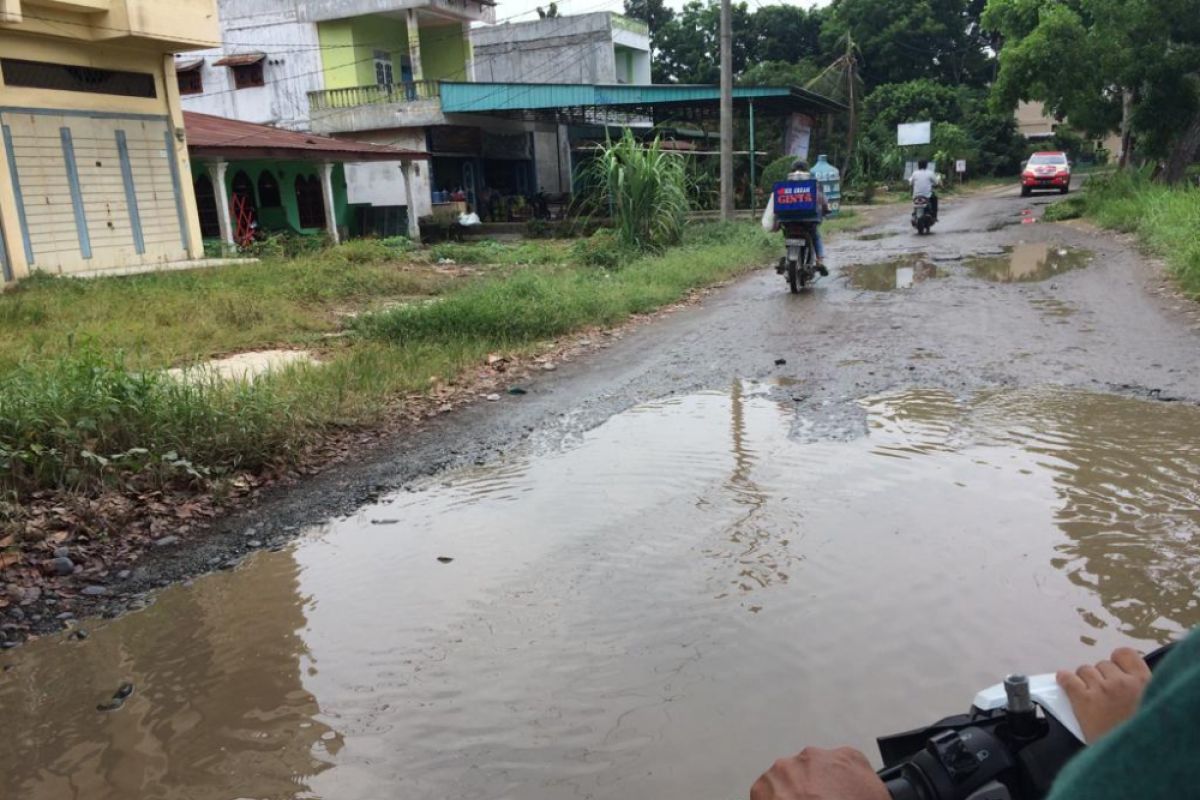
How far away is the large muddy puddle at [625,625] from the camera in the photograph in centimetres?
276

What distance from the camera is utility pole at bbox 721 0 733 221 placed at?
65.8ft

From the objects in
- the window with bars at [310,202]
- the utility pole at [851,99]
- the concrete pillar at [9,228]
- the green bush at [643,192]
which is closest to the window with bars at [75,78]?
the concrete pillar at [9,228]

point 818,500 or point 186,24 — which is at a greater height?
point 186,24

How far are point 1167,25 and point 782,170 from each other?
11.7 m

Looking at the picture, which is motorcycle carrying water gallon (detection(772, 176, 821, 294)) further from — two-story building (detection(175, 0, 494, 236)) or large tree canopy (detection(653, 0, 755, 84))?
large tree canopy (detection(653, 0, 755, 84))

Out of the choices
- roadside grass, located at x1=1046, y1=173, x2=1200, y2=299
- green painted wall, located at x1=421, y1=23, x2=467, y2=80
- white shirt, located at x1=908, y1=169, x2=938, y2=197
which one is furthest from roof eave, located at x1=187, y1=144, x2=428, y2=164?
roadside grass, located at x1=1046, y1=173, x2=1200, y2=299

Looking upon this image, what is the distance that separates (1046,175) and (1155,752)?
1393 inches

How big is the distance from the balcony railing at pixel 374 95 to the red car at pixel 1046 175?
799 inches

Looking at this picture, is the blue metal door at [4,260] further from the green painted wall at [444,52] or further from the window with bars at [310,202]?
the green painted wall at [444,52]

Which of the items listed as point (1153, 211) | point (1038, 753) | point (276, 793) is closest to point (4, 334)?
point (276, 793)

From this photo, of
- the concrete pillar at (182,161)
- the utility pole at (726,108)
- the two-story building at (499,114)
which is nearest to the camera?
the concrete pillar at (182,161)

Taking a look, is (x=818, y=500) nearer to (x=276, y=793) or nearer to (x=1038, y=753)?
(x=276, y=793)

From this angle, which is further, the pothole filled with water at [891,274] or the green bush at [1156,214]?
the pothole filled with water at [891,274]

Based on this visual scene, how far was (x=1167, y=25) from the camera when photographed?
17828 millimetres
